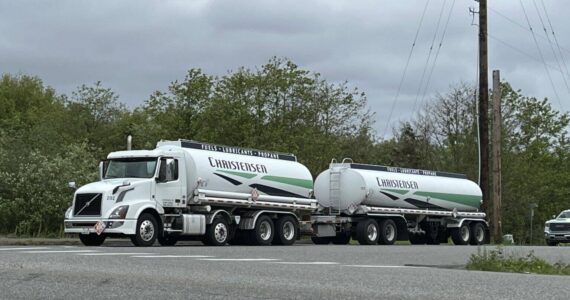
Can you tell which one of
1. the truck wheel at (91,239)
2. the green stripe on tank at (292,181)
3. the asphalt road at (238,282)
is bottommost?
the asphalt road at (238,282)

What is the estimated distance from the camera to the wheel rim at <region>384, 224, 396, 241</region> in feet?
109

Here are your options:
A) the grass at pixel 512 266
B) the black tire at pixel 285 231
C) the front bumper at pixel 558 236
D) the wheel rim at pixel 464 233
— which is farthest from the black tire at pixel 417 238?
the grass at pixel 512 266

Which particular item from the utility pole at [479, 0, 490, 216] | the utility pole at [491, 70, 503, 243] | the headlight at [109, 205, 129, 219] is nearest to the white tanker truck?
the headlight at [109, 205, 129, 219]

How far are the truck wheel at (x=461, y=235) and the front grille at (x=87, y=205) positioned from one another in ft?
56.8

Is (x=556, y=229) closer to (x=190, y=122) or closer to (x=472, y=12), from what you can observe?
(x=472, y=12)

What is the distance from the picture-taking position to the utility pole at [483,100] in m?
35.5

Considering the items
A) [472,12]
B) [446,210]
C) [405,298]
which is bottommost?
[405,298]

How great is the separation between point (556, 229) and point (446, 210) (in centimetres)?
979

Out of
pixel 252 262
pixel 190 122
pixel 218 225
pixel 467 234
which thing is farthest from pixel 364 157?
pixel 252 262

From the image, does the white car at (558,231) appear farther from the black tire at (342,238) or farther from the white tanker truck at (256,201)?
the black tire at (342,238)

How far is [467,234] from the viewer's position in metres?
37.4

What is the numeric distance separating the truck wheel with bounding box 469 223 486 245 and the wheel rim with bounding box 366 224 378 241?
6.44 meters

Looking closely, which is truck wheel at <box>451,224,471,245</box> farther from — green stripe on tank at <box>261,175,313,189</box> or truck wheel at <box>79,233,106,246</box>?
truck wheel at <box>79,233,106,246</box>

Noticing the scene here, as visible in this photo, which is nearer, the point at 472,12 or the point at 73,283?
the point at 73,283
